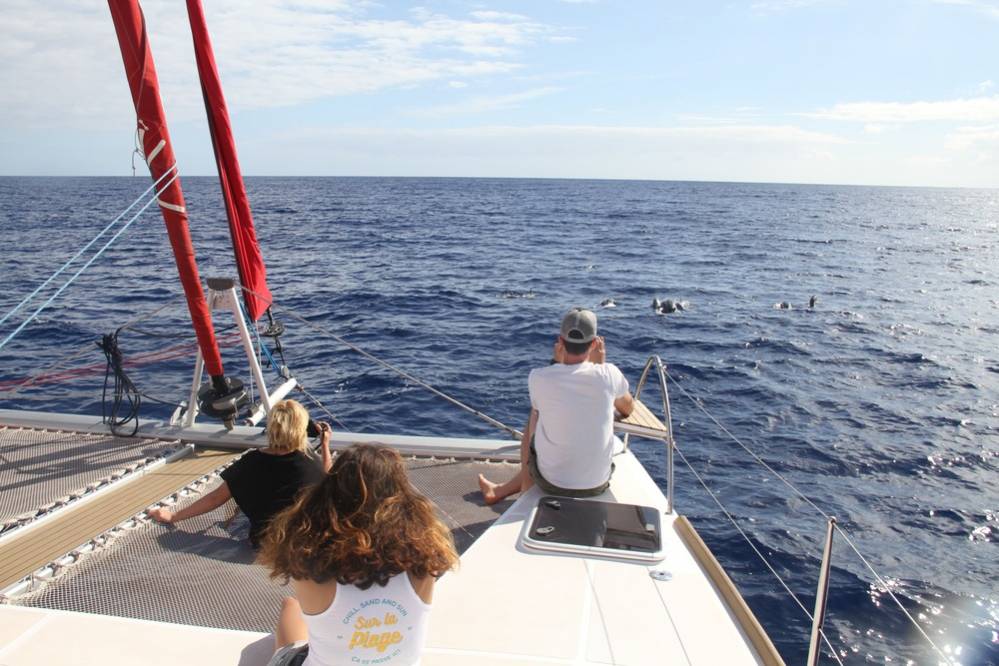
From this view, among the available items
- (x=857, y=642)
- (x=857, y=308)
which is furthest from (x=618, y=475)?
(x=857, y=308)

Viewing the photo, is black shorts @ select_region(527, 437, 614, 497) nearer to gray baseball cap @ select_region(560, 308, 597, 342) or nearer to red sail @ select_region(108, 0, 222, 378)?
gray baseball cap @ select_region(560, 308, 597, 342)

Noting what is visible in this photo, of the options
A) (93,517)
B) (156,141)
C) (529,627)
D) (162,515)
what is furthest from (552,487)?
Result: (156,141)

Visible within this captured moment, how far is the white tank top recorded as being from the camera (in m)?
2.29

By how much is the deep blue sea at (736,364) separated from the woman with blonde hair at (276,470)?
2986 mm

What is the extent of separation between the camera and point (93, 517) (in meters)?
4.73

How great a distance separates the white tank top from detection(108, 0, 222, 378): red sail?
362cm

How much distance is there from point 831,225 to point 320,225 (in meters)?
43.3

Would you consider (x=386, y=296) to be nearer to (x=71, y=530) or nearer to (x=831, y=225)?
(x=71, y=530)

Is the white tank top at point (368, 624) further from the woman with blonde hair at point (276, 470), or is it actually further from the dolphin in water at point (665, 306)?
the dolphin in water at point (665, 306)

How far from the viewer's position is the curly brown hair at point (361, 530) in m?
2.24

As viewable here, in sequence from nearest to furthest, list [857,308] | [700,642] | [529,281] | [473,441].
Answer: [700,642]
[473,441]
[857,308]
[529,281]

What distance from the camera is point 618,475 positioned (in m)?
4.93

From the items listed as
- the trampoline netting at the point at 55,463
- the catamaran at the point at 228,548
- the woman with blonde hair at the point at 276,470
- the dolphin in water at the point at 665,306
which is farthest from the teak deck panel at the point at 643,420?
the dolphin in water at the point at 665,306

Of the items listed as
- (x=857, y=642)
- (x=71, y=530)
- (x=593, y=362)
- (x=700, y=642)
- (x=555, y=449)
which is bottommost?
(x=857, y=642)
